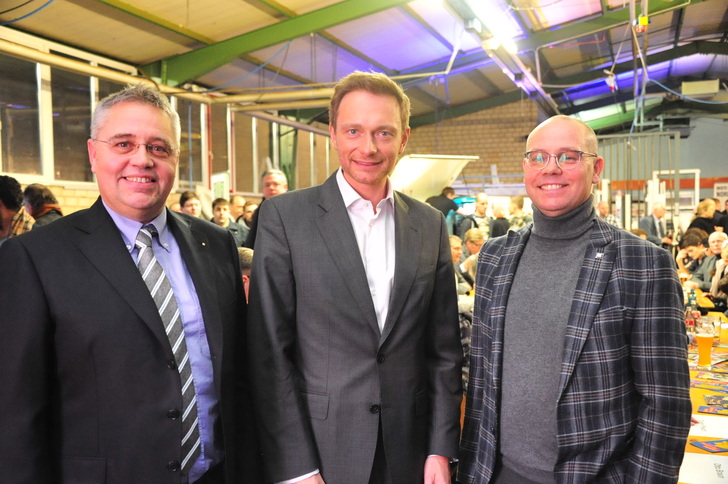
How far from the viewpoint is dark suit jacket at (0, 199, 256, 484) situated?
4.04 feet

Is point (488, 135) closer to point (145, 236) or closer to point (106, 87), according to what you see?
point (106, 87)

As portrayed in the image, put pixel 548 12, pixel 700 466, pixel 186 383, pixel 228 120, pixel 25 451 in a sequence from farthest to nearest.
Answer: pixel 228 120 < pixel 548 12 < pixel 700 466 < pixel 186 383 < pixel 25 451

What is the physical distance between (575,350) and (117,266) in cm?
112

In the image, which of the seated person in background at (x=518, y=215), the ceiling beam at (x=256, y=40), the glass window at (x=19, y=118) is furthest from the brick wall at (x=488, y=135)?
the glass window at (x=19, y=118)

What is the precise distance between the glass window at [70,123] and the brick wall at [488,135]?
29.3ft

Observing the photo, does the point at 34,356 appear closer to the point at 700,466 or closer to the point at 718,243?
the point at 700,466

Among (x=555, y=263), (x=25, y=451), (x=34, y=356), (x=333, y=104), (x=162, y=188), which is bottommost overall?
(x=25, y=451)

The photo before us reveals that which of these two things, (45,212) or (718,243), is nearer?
(45,212)

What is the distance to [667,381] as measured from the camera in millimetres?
1444

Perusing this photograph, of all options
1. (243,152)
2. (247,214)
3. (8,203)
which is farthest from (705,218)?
(8,203)

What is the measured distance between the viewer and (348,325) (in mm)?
1567

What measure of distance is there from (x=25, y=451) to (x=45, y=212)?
3.79 meters

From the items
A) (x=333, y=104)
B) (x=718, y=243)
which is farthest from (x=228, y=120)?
(x=333, y=104)

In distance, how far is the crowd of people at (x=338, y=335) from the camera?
1.30 metres
